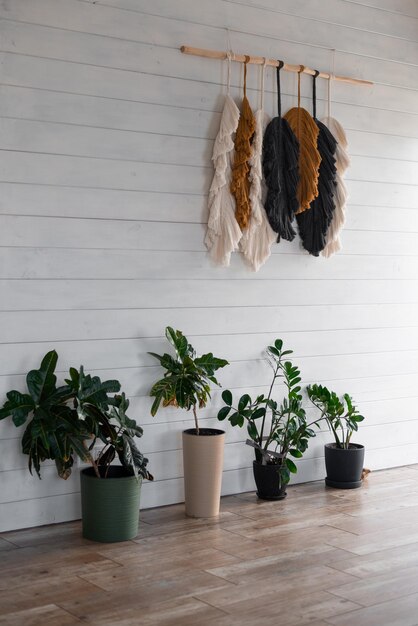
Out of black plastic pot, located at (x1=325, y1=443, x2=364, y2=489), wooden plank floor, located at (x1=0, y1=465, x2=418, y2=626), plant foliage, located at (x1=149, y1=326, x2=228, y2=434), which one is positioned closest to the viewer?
wooden plank floor, located at (x1=0, y1=465, x2=418, y2=626)

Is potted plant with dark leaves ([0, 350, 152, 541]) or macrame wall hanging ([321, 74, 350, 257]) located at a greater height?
macrame wall hanging ([321, 74, 350, 257])

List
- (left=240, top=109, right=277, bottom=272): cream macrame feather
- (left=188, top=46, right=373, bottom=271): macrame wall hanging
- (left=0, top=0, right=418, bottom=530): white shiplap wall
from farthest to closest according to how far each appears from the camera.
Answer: (left=240, top=109, right=277, bottom=272): cream macrame feather → (left=188, top=46, right=373, bottom=271): macrame wall hanging → (left=0, top=0, right=418, bottom=530): white shiplap wall

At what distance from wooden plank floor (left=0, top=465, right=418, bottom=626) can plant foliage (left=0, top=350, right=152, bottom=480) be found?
343mm

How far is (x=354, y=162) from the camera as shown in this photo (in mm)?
4762

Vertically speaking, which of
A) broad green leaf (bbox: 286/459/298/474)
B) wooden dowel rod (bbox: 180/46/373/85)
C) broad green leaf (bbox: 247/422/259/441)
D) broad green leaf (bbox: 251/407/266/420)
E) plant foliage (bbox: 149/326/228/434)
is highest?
wooden dowel rod (bbox: 180/46/373/85)

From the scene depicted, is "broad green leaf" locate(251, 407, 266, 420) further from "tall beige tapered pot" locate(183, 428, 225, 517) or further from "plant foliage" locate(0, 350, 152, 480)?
"plant foliage" locate(0, 350, 152, 480)

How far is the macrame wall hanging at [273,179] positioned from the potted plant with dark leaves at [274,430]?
1.92 feet

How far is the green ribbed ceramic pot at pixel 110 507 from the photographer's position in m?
3.50

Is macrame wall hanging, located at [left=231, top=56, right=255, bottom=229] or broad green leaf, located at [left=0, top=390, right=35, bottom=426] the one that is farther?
macrame wall hanging, located at [left=231, top=56, right=255, bottom=229]

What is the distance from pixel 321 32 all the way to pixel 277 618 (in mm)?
3168

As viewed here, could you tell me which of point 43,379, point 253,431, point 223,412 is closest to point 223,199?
point 223,412

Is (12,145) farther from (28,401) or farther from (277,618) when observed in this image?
(277,618)

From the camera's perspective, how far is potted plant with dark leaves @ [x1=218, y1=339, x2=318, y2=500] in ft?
13.7

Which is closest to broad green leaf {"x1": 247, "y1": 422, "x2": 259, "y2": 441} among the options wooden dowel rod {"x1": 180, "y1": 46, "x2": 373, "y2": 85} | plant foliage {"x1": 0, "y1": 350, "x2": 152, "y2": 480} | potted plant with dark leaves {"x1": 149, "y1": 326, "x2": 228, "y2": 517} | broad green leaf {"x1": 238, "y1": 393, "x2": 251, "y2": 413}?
broad green leaf {"x1": 238, "y1": 393, "x2": 251, "y2": 413}
